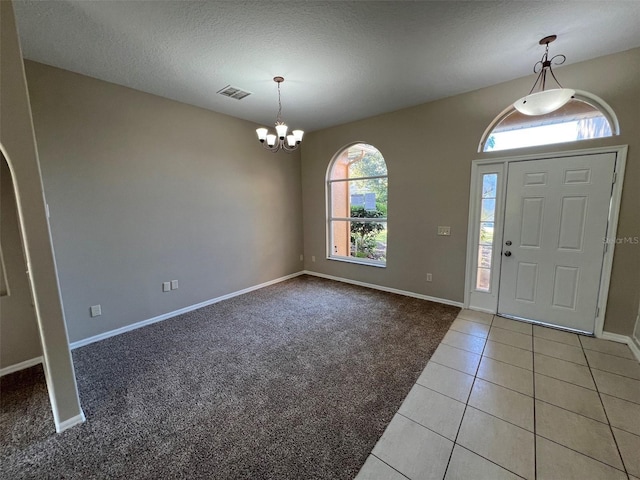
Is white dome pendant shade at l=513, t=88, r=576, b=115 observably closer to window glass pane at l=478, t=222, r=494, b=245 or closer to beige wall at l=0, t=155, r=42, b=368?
window glass pane at l=478, t=222, r=494, b=245

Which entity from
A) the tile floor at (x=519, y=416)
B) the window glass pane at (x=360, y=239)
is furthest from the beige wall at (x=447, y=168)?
the tile floor at (x=519, y=416)

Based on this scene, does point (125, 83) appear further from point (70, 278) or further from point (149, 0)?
point (70, 278)

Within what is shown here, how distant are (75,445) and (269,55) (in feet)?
10.7

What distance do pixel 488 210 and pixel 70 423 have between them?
4453 mm

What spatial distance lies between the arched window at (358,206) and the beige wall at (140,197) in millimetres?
1336

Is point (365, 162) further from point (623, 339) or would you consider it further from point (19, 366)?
point (19, 366)

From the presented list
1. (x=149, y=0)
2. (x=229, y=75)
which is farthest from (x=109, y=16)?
(x=229, y=75)

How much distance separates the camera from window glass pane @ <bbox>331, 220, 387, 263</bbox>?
14.7 ft

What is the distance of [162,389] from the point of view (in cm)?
212

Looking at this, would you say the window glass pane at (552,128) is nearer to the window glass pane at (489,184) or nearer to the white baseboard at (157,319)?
the window glass pane at (489,184)

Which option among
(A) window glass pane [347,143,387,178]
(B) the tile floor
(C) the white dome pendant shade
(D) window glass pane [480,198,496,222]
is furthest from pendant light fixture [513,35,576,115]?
(B) the tile floor

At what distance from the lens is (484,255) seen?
3383mm

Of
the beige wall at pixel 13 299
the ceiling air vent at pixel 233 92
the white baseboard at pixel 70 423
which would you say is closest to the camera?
the white baseboard at pixel 70 423

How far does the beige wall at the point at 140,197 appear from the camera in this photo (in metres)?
2.60
